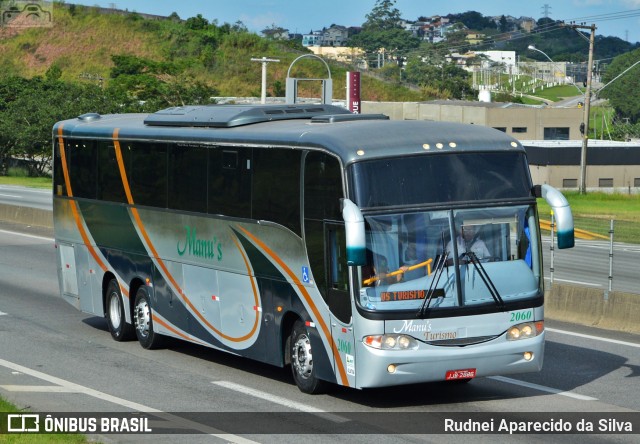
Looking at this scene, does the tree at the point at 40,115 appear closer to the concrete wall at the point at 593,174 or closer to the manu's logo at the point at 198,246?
the concrete wall at the point at 593,174

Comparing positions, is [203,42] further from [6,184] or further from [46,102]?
[6,184]

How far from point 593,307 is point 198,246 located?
23.4ft

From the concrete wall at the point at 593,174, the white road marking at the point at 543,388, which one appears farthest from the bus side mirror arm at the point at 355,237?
the concrete wall at the point at 593,174

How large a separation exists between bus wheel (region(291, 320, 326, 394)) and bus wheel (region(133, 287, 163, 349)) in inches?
159

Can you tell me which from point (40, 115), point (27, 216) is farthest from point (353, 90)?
point (40, 115)

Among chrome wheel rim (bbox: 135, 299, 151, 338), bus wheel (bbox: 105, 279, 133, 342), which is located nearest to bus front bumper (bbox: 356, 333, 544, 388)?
chrome wheel rim (bbox: 135, 299, 151, 338)

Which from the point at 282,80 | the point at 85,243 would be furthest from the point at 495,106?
the point at 85,243

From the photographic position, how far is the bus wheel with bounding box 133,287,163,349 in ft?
58.7

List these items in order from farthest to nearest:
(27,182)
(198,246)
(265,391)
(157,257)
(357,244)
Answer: (27,182), (157,257), (198,246), (265,391), (357,244)

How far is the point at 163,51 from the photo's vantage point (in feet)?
456

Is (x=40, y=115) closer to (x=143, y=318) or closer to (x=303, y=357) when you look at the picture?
(x=143, y=318)

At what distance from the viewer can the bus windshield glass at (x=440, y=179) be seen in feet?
42.5

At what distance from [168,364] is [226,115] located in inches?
137

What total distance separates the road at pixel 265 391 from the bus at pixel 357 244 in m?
0.45
